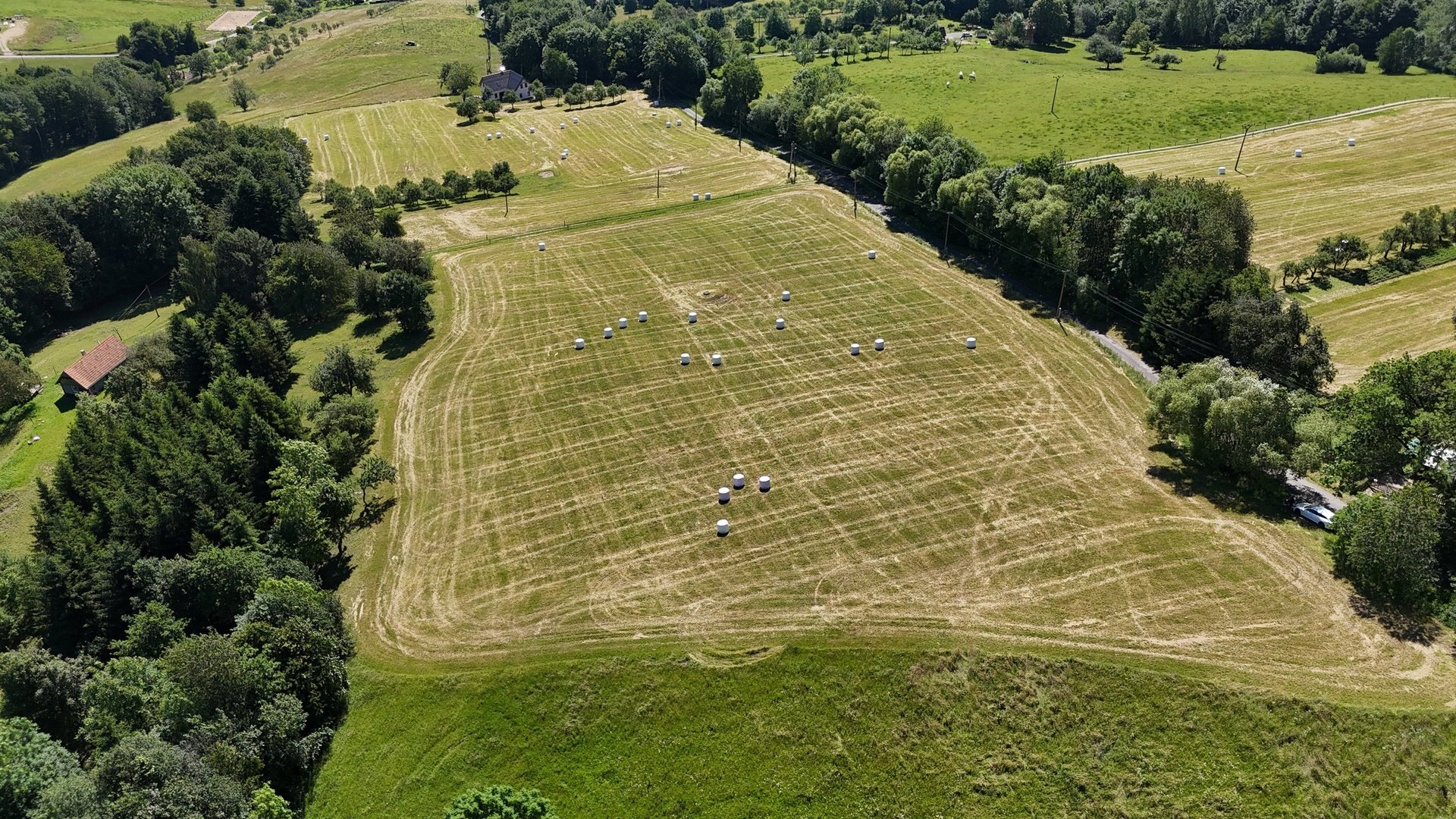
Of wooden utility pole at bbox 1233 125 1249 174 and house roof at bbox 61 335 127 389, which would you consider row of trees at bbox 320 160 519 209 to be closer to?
house roof at bbox 61 335 127 389

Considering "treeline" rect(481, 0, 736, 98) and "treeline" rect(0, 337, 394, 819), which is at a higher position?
"treeline" rect(481, 0, 736, 98)

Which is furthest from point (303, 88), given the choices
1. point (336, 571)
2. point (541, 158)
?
point (336, 571)

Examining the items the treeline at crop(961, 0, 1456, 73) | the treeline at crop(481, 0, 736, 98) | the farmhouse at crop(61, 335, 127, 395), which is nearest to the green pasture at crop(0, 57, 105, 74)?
the treeline at crop(481, 0, 736, 98)

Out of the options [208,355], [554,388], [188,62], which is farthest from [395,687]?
[188,62]

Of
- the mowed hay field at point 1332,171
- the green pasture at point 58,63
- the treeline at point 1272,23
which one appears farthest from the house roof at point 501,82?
the mowed hay field at point 1332,171

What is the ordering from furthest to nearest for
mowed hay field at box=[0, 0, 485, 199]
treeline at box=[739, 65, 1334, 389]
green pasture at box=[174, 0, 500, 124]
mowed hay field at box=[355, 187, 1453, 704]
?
green pasture at box=[174, 0, 500, 124] < mowed hay field at box=[0, 0, 485, 199] < treeline at box=[739, 65, 1334, 389] < mowed hay field at box=[355, 187, 1453, 704]

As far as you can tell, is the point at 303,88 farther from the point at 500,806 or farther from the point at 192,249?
the point at 500,806
